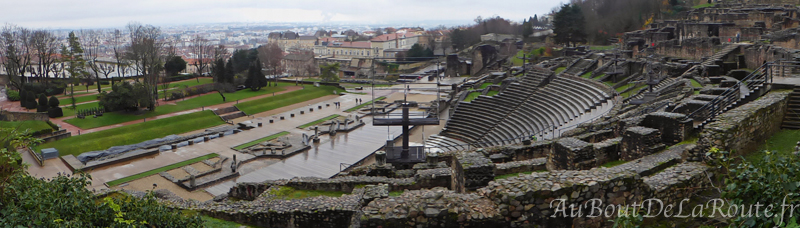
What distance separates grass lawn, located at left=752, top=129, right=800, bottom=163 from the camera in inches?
396

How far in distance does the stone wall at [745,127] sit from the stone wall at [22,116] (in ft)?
126

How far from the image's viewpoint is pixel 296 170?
2473 cm

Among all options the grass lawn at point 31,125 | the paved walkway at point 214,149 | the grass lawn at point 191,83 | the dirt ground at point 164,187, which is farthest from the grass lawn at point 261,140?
the grass lawn at point 191,83

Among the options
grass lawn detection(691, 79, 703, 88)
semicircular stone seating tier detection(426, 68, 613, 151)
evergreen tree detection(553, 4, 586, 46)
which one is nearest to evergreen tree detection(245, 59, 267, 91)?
semicircular stone seating tier detection(426, 68, 613, 151)

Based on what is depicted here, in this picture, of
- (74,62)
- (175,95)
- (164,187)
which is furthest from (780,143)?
(74,62)

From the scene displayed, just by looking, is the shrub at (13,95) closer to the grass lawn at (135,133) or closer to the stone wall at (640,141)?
the grass lawn at (135,133)

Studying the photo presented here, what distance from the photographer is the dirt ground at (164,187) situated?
2105cm

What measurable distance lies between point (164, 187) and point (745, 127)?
2133 cm

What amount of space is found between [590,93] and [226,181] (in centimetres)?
1908

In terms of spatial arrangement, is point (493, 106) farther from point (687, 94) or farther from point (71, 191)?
point (71, 191)

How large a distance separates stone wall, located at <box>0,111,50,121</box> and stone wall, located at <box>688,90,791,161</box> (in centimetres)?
3833

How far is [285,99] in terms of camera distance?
47.5 m

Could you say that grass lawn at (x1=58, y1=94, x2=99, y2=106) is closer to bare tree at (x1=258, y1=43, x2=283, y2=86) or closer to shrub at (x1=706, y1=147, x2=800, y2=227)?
bare tree at (x1=258, y1=43, x2=283, y2=86)

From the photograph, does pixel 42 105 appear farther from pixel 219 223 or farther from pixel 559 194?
pixel 559 194
